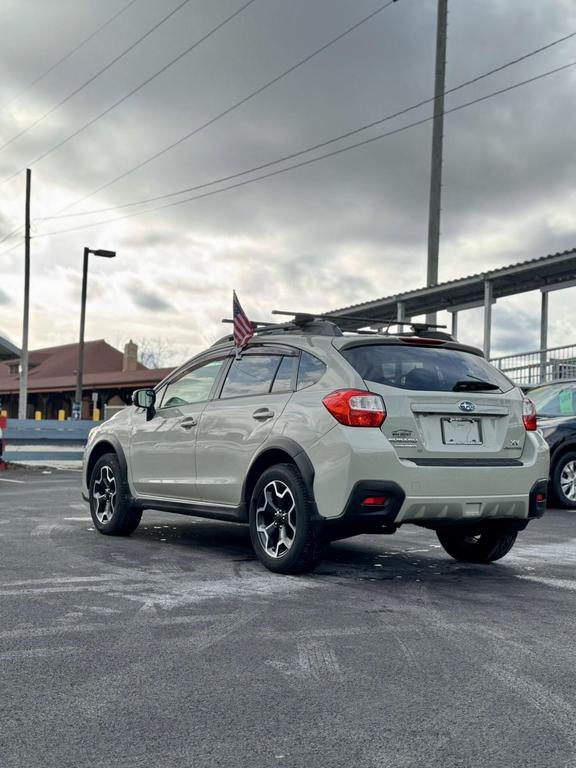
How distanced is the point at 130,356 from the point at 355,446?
52.0 m

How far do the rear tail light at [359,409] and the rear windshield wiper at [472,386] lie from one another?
681 mm

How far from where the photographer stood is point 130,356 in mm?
57031

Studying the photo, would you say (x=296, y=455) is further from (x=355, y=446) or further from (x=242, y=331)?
(x=242, y=331)

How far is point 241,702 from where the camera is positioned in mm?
3713

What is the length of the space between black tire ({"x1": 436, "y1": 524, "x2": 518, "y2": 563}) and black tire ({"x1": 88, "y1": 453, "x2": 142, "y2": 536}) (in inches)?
112

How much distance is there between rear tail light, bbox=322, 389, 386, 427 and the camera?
20.3ft

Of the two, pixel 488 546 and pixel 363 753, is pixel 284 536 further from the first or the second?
pixel 363 753

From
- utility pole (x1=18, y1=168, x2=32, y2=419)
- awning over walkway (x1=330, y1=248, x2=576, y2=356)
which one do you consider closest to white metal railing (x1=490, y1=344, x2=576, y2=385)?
awning over walkway (x1=330, y1=248, x2=576, y2=356)

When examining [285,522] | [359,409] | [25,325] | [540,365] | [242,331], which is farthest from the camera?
[25,325]

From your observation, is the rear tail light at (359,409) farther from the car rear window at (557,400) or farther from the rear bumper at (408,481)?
the car rear window at (557,400)

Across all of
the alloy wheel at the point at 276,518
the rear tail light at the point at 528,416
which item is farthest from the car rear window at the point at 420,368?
the alloy wheel at the point at 276,518

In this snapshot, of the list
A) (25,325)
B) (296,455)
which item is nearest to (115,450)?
(296,455)

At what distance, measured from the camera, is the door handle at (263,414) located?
6852 millimetres

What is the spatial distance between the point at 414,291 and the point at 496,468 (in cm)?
1701
